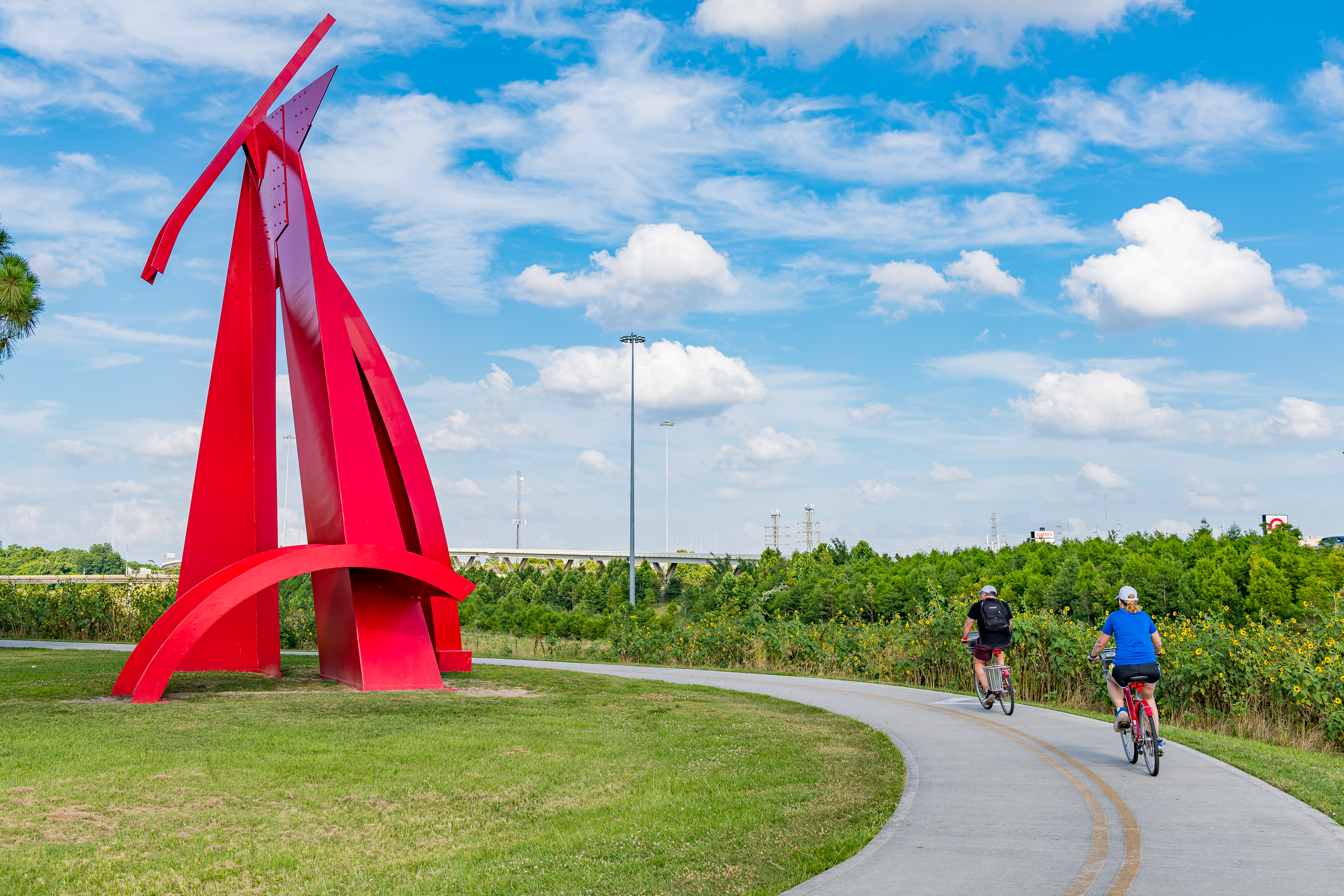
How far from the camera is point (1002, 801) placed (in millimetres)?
8133

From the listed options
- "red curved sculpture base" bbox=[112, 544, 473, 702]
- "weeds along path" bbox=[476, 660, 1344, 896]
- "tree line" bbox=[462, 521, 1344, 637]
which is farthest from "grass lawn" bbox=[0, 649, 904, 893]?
"tree line" bbox=[462, 521, 1344, 637]

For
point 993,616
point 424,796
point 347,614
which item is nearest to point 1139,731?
point 993,616

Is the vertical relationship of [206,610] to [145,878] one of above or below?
above

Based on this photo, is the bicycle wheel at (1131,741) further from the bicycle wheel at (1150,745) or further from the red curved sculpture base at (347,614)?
the red curved sculpture base at (347,614)

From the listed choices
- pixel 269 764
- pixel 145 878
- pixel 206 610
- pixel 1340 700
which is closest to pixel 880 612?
pixel 1340 700

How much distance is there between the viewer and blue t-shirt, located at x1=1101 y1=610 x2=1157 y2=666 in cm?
989

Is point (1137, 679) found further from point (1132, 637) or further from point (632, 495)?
point (632, 495)

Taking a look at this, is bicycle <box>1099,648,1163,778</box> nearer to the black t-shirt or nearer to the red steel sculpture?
the black t-shirt

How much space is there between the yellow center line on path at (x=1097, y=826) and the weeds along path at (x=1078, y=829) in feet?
0.05

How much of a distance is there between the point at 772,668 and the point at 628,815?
13.9 metres

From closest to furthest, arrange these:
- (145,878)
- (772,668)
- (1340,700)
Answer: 1. (145,878)
2. (1340,700)
3. (772,668)

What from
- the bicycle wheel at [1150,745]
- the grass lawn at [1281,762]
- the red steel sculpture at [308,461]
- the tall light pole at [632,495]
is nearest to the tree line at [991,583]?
the tall light pole at [632,495]

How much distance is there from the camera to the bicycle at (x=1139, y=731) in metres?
9.12

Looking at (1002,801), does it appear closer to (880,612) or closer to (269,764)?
(269,764)
